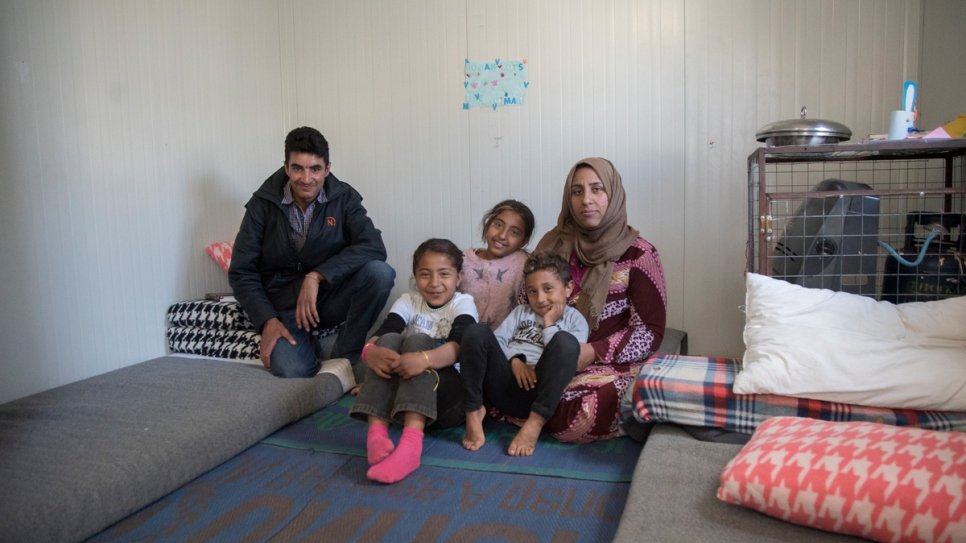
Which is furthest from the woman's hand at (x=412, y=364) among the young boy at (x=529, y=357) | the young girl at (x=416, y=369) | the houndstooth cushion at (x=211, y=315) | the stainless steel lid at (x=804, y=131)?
the stainless steel lid at (x=804, y=131)

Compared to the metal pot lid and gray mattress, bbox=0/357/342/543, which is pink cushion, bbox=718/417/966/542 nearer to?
the metal pot lid

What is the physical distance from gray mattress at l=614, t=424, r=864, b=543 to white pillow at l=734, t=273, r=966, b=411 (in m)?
0.24

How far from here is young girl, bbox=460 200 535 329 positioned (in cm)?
246

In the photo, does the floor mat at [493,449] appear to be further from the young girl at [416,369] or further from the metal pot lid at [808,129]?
the metal pot lid at [808,129]

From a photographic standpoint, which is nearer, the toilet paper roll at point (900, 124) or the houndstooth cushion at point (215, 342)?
the toilet paper roll at point (900, 124)

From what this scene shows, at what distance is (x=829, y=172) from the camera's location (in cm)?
278

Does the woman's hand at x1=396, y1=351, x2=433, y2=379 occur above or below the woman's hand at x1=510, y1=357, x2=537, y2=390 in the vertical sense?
above

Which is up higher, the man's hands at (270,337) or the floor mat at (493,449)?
the man's hands at (270,337)

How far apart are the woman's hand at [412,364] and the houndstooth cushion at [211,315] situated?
1.20m

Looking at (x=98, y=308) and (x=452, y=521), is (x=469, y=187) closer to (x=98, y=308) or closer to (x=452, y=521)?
(x=98, y=308)

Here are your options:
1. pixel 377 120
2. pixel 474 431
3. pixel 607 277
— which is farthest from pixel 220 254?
pixel 607 277

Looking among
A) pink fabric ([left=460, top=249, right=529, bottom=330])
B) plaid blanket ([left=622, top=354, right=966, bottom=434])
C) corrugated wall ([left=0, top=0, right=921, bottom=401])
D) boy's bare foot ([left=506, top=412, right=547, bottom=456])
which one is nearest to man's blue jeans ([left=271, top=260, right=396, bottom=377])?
pink fabric ([left=460, top=249, right=529, bottom=330])

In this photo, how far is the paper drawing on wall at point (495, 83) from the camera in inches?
125

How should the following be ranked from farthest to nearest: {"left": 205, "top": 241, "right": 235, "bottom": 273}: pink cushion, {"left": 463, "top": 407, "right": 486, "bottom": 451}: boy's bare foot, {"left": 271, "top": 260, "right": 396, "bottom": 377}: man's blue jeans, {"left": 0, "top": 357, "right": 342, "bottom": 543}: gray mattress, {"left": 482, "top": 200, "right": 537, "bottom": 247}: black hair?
{"left": 205, "top": 241, "right": 235, "bottom": 273}: pink cushion
{"left": 271, "top": 260, "right": 396, "bottom": 377}: man's blue jeans
{"left": 482, "top": 200, "right": 537, "bottom": 247}: black hair
{"left": 463, "top": 407, "right": 486, "bottom": 451}: boy's bare foot
{"left": 0, "top": 357, "right": 342, "bottom": 543}: gray mattress
